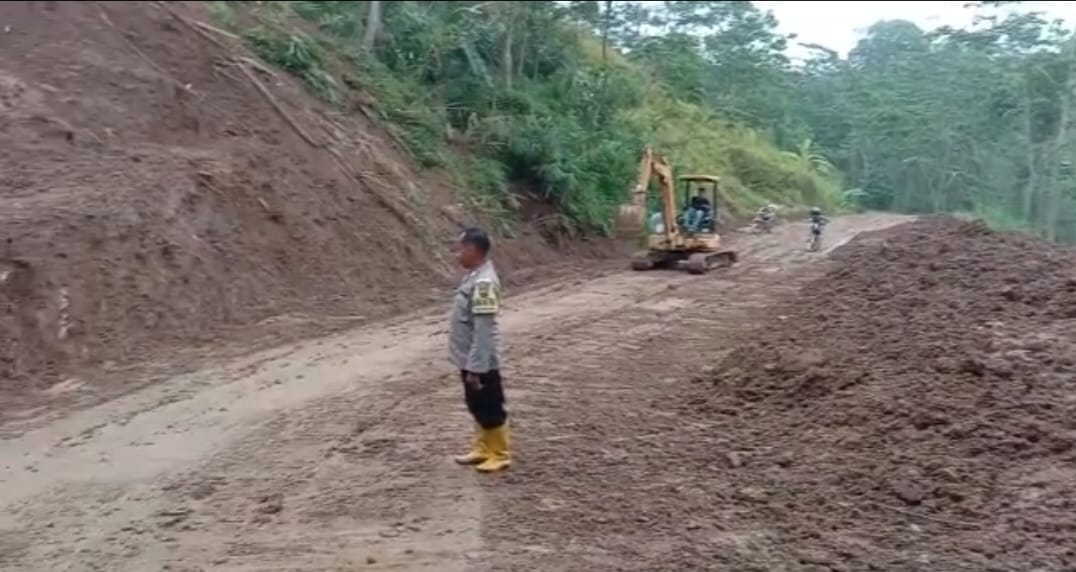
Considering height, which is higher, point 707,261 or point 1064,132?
point 1064,132

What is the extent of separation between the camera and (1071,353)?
6840 mm

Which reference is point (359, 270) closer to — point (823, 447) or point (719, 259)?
point (719, 259)

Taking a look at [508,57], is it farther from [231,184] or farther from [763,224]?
[231,184]

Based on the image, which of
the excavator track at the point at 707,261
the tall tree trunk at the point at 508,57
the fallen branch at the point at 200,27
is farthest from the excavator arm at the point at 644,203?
the fallen branch at the point at 200,27

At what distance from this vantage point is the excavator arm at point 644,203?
672 inches

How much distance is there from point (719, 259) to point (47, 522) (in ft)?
45.1

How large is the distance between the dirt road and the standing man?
0.25 metres

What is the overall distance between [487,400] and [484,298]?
24.3 inches

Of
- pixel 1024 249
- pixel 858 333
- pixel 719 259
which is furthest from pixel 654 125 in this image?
pixel 858 333

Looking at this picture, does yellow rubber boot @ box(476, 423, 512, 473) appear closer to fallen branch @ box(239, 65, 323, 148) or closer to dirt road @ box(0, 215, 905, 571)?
dirt road @ box(0, 215, 905, 571)

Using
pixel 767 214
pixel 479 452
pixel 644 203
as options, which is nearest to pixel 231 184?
pixel 644 203

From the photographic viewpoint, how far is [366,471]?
687 centimetres

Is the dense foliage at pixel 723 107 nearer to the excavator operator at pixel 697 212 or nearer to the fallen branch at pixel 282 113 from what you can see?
the fallen branch at pixel 282 113

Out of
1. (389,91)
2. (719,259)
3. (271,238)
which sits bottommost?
(719,259)
